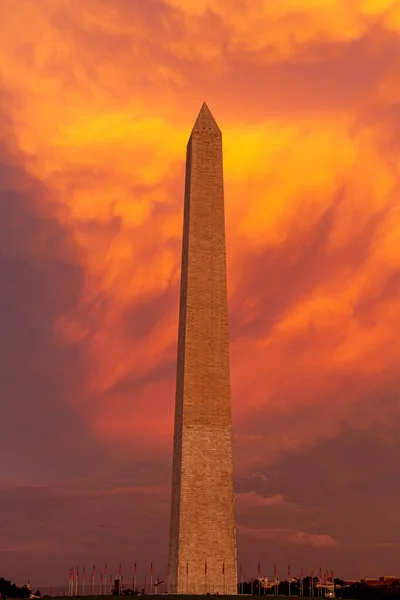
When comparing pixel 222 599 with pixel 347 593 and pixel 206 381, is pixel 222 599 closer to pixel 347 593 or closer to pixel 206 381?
pixel 206 381

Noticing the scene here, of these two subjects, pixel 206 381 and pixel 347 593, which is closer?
pixel 206 381

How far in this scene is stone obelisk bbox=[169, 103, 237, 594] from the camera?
46.4m

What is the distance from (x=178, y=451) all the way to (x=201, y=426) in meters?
2.14

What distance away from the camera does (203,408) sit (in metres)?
48.2

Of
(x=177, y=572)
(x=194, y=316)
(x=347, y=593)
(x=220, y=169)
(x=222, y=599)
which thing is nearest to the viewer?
(x=222, y=599)

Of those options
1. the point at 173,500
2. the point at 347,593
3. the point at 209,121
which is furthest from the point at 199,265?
the point at 347,593

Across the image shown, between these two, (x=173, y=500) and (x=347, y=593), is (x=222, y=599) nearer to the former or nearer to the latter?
(x=173, y=500)

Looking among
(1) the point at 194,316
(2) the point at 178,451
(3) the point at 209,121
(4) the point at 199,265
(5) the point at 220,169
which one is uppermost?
(3) the point at 209,121

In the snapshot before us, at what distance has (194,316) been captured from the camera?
49531 millimetres

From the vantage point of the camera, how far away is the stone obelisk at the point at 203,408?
46406mm

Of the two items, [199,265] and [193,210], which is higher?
[193,210]

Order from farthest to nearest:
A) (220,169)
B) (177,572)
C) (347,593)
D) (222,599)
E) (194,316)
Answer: (347,593), (220,169), (194,316), (177,572), (222,599)

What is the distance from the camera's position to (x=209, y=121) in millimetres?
54594

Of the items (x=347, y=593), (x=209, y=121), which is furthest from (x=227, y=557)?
(x=347, y=593)
